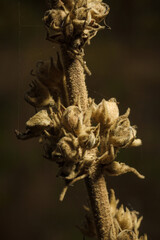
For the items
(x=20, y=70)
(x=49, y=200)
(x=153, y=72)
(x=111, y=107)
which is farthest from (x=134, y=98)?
(x=111, y=107)

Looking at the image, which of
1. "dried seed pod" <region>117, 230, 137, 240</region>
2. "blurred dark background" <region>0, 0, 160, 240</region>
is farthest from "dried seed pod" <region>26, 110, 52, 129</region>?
"blurred dark background" <region>0, 0, 160, 240</region>

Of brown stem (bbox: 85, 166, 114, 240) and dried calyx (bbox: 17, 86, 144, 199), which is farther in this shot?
brown stem (bbox: 85, 166, 114, 240)

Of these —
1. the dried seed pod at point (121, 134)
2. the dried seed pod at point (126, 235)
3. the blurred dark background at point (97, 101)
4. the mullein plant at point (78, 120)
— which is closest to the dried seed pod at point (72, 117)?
the mullein plant at point (78, 120)

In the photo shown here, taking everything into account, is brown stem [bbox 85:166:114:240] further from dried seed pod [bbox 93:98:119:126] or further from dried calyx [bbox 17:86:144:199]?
dried seed pod [bbox 93:98:119:126]

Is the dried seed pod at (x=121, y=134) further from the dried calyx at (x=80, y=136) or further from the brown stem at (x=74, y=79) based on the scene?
the brown stem at (x=74, y=79)

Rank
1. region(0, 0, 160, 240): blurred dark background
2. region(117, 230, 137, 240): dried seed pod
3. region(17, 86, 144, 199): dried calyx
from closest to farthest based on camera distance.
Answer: region(17, 86, 144, 199): dried calyx, region(117, 230, 137, 240): dried seed pod, region(0, 0, 160, 240): blurred dark background

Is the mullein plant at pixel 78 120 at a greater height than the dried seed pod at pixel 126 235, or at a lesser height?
greater

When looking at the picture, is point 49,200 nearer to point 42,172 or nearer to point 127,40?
point 42,172
